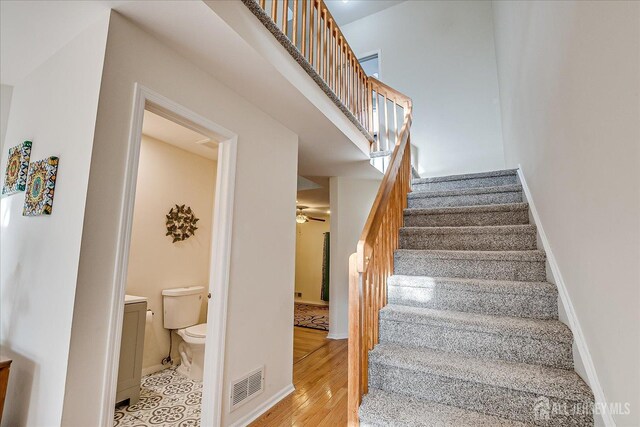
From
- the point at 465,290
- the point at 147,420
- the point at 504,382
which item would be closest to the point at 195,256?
the point at 147,420

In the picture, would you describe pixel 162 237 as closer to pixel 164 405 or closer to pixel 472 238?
pixel 164 405

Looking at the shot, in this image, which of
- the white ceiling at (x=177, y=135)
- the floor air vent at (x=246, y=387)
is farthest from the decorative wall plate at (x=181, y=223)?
the floor air vent at (x=246, y=387)

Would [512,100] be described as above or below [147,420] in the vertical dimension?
above

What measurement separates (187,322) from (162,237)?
3.01 ft

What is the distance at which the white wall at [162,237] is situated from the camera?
289 cm

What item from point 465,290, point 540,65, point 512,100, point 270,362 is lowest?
point 270,362

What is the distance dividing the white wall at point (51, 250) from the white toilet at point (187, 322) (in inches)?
51.4

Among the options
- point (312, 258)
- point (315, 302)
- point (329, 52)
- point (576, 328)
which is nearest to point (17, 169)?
point (329, 52)

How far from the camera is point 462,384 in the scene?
142 centimetres

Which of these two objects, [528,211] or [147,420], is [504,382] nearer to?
[528,211]

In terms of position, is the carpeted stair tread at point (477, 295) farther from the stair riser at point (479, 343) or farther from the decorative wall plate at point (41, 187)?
the decorative wall plate at point (41, 187)

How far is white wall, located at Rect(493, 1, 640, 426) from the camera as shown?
935mm

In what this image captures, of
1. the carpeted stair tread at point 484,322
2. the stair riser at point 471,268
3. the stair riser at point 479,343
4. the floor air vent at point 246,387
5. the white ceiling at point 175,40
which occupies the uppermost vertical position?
the white ceiling at point 175,40

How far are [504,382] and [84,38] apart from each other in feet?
8.80
